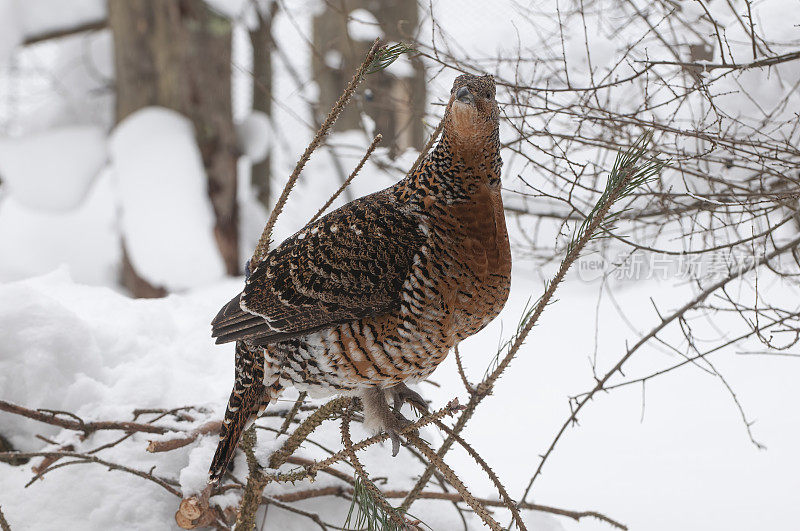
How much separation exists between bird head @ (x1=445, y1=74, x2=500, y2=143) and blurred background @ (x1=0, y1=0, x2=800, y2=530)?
30 cm

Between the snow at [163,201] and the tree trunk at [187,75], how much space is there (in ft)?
0.40

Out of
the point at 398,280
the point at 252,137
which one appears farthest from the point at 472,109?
the point at 252,137

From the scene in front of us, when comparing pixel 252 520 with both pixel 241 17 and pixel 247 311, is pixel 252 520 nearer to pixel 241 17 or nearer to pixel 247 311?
pixel 247 311

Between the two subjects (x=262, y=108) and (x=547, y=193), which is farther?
(x=262, y=108)

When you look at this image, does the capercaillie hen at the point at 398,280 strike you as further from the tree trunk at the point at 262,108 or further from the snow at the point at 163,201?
the tree trunk at the point at 262,108

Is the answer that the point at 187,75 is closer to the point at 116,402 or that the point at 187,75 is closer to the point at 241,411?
the point at 116,402

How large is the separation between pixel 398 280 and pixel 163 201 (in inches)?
110

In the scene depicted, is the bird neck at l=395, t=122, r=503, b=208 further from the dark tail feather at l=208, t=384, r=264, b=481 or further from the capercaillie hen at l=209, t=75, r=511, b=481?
the dark tail feather at l=208, t=384, r=264, b=481

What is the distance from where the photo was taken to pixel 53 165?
405 centimetres

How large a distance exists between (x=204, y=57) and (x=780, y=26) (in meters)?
2.96

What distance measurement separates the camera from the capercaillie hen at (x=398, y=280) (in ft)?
3.85

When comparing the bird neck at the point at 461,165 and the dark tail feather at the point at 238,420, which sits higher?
the bird neck at the point at 461,165

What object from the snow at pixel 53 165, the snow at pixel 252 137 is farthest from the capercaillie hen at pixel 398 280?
the snow at pixel 53 165

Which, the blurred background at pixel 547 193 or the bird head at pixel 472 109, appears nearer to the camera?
the bird head at pixel 472 109
